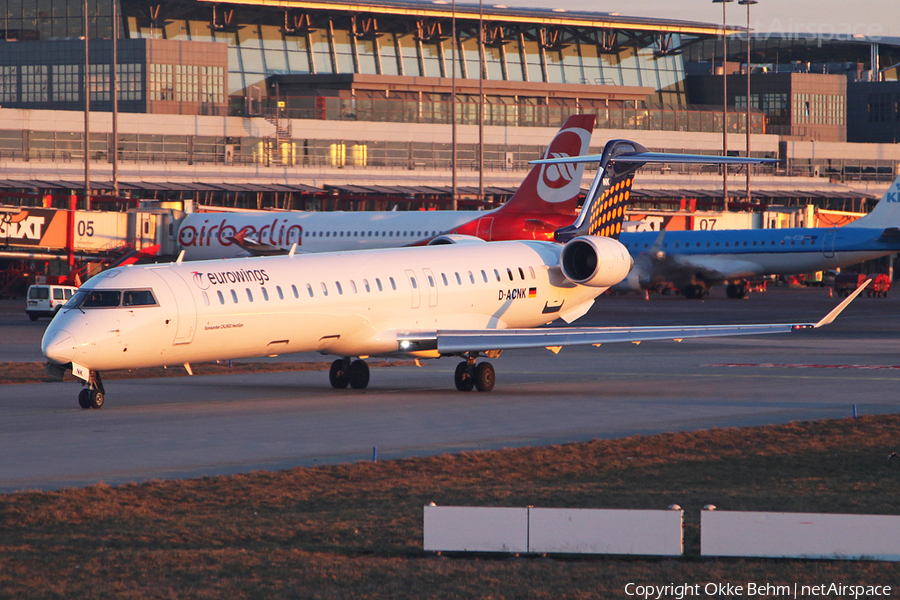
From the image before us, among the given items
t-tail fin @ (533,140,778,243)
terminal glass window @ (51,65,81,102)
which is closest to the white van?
t-tail fin @ (533,140,778,243)

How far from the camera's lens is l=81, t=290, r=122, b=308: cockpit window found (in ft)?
66.6

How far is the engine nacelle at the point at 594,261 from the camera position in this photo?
26.3 meters

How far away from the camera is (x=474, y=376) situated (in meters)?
23.9

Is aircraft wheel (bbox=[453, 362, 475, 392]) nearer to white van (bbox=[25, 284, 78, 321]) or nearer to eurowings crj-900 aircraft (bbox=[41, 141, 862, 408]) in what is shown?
eurowings crj-900 aircraft (bbox=[41, 141, 862, 408])

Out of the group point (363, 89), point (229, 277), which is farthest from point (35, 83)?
point (229, 277)

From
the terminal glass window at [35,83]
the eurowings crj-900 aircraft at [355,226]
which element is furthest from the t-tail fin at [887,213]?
the terminal glass window at [35,83]

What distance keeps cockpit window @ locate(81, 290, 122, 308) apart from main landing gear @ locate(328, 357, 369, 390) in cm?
554

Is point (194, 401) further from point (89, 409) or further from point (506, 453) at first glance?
point (506, 453)

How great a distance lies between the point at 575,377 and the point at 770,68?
12311 centimetres

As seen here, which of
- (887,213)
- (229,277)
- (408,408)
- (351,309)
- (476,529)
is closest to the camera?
(476,529)

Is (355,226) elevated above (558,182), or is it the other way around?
(558,182)

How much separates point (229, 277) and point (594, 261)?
28.2 ft

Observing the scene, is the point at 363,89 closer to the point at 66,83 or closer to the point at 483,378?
the point at 66,83

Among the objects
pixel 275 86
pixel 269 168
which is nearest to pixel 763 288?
pixel 269 168
